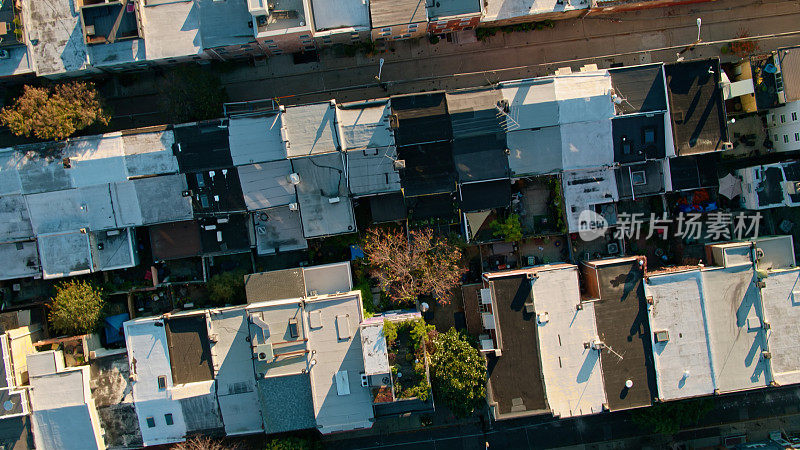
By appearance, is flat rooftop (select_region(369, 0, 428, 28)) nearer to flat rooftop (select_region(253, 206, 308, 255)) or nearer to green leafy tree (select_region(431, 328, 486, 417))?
flat rooftop (select_region(253, 206, 308, 255))

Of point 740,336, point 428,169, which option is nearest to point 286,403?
point 428,169

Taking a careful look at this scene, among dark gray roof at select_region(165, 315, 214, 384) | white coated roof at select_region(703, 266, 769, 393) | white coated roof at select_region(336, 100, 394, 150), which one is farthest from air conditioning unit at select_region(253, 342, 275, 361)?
white coated roof at select_region(703, 266, 769, 393)

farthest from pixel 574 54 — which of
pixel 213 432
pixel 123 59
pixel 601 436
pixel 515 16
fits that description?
pixel 213 432

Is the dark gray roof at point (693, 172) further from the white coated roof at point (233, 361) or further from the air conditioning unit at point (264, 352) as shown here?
the white coated roof at point (233, 361)

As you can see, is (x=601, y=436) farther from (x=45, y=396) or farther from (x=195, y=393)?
(x=45, y=396)

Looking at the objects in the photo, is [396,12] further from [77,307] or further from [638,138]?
[77,307]

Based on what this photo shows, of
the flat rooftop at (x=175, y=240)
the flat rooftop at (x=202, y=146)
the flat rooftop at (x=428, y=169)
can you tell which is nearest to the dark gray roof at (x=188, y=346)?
the flat rooftop at (x=175, y=240)
